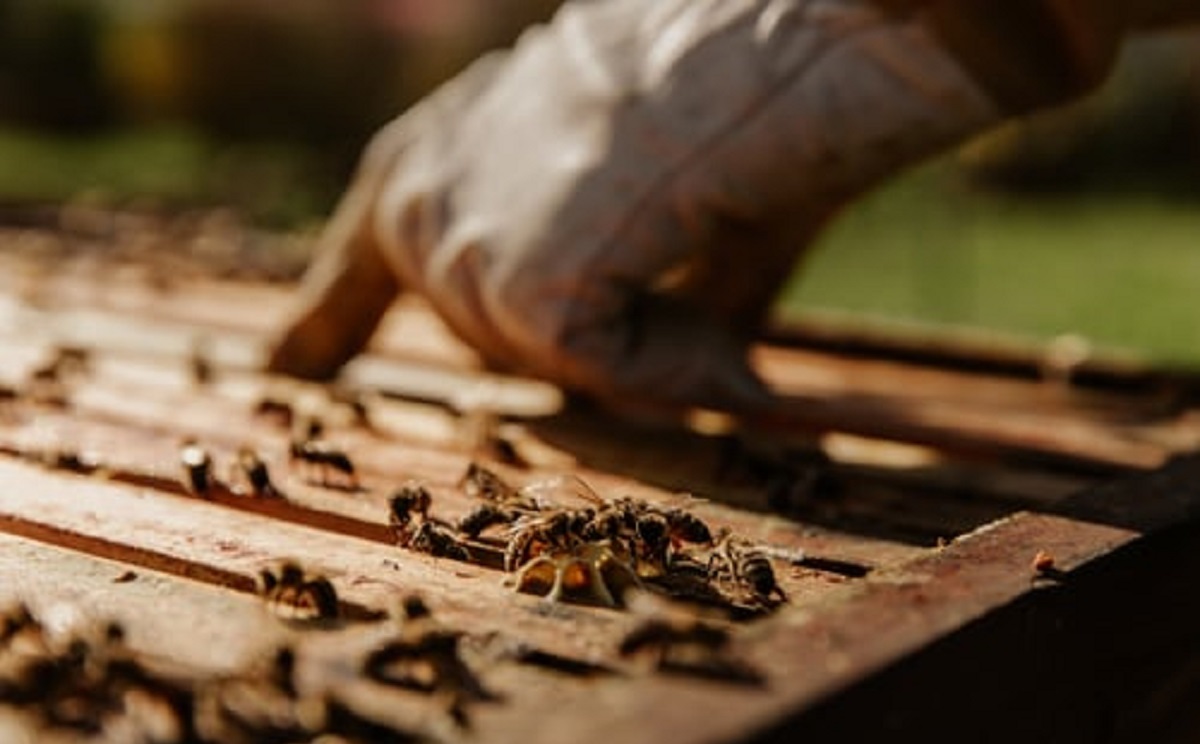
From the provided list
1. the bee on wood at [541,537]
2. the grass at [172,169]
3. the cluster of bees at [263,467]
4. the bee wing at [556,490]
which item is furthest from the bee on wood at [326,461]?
the grass at [172,169]

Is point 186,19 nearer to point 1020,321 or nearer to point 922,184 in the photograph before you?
point 922,184

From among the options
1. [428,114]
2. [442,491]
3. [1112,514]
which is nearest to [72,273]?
[428,114]

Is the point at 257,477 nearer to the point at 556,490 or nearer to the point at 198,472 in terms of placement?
the point at 198,472

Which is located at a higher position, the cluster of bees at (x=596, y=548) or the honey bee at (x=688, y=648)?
the cluster of bees at (x=596, y=548)

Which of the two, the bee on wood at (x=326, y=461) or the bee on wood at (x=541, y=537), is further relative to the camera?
the bee on wood at (x=326, y=461)

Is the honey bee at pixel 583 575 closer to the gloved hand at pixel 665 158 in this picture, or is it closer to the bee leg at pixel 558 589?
the bee leg at pixel 558 589

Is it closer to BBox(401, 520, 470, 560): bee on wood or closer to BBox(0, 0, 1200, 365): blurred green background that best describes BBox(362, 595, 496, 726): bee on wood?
BBox(401, 520, 470, 560): bee on wood

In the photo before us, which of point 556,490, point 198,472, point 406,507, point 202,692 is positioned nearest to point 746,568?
point 406,507
